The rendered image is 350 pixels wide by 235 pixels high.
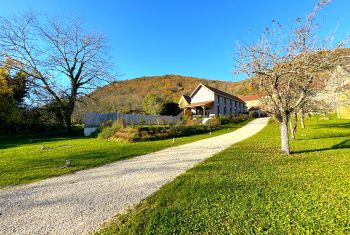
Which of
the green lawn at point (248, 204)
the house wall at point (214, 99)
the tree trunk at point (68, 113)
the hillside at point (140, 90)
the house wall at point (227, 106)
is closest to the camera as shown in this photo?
the green lawn at point (248, 204)

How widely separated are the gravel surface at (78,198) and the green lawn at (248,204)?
42 cm

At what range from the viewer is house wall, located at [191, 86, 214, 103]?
42969 mm

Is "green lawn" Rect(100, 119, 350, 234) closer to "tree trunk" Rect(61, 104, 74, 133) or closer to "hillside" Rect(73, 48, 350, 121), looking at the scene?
"hillside" Rect(73, 48, 350, 121)

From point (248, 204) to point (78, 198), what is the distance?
137 inches

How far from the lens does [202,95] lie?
44.7 m

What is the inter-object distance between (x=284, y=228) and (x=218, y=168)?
12.1 ft

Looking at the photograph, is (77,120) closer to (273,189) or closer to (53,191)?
(53,191)

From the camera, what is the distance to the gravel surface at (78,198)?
3619 mm

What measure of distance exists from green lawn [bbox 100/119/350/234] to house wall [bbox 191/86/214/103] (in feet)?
120

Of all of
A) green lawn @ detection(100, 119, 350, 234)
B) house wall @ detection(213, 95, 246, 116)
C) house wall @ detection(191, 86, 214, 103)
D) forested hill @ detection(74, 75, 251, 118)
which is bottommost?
green lawn @ detection(100, 119, 350, 234)

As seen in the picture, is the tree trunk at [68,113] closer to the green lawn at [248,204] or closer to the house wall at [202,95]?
the green lawn at [248,204]

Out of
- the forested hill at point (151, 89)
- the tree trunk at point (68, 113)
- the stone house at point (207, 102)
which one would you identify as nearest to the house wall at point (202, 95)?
the stone house at point (207, 102)

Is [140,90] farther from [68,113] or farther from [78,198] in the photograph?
[78,198]

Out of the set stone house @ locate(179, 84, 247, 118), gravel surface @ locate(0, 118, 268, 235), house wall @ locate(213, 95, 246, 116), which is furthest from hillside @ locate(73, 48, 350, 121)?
gravel surface @ locate(0, 118, 268, 235)
